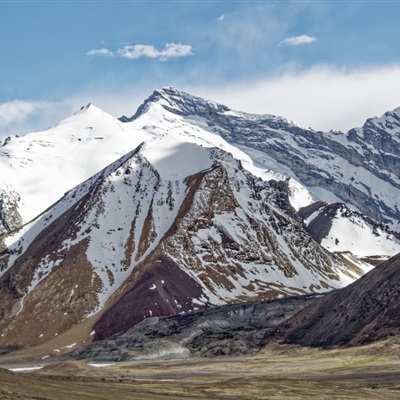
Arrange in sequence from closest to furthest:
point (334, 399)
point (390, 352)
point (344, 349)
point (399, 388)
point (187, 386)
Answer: point (334, 399)
point (399, 388)
point (187, 386)
point (390, 352)
point (344, 349)

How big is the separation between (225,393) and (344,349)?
7378cm

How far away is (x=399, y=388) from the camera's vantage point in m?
114

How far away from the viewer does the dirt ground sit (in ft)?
318

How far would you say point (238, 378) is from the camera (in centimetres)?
14162

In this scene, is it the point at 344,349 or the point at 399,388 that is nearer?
the point at 399,388

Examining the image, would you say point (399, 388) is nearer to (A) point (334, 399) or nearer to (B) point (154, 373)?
(A) point (334, 399)

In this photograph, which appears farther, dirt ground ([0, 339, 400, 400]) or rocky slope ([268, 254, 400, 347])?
rocky slope ([268, 254, 400, 347])

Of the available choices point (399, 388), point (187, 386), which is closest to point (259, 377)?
point (187, 386)

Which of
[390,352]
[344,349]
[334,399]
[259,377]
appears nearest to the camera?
[334,399]

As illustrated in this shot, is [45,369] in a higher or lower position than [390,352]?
higher

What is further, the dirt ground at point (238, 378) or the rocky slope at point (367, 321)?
the rocky slope at point (367, 321)

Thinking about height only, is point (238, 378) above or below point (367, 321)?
below

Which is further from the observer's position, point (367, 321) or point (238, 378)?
point (367, 321)

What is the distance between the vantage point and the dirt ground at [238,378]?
3816 inches
